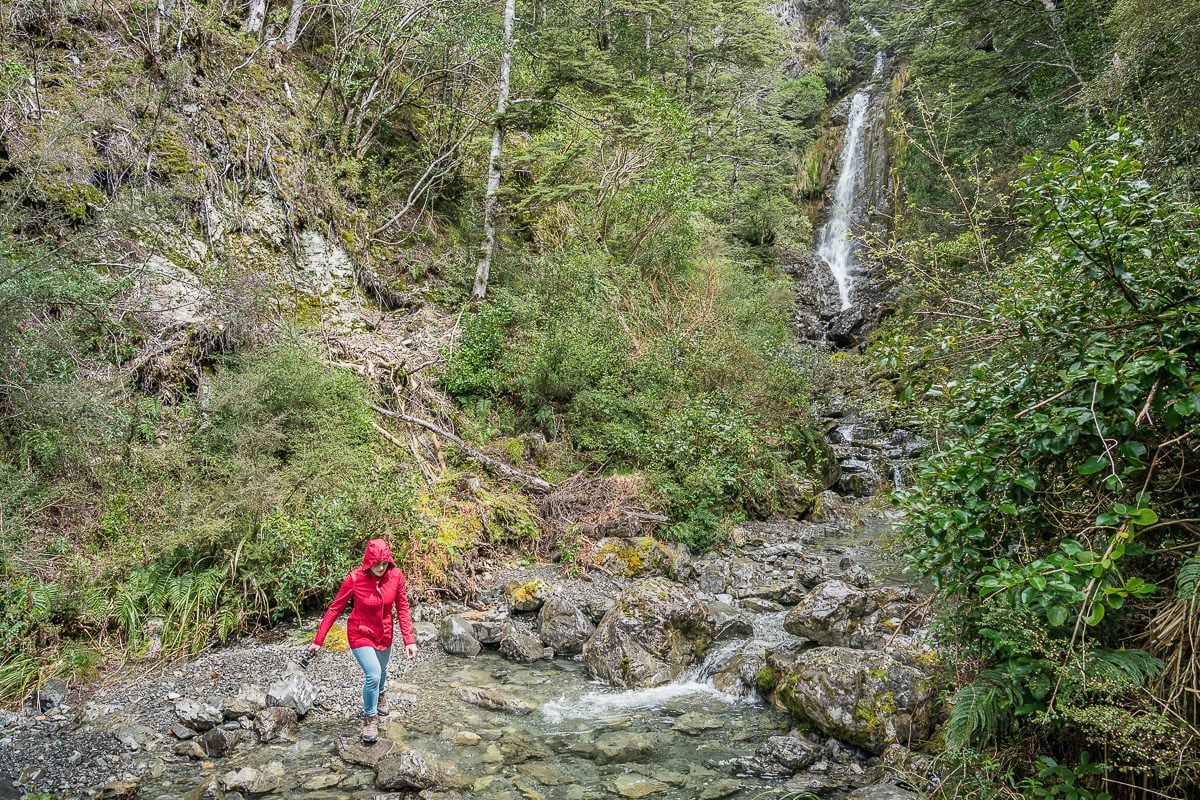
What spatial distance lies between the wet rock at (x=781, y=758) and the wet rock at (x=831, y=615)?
1856 mm

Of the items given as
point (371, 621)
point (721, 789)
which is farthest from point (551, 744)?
point (371, 621)

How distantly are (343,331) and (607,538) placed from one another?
600 cm

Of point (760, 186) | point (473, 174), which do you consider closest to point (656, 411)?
point (473, 174)

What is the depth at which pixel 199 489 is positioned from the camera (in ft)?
23.7

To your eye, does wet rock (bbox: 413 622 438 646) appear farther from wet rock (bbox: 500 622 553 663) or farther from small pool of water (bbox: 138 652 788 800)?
wet rock (bbox: 500 622 553 663)

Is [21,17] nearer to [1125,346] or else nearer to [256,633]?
[256,633]

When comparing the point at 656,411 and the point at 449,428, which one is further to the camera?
the point at 656,411

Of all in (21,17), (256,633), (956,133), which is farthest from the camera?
(956,133)

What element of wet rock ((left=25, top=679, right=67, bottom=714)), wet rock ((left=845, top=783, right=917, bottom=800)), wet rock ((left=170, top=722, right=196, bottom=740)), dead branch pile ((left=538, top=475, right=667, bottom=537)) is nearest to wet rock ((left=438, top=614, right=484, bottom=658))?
wet rock ((left=170, top=722, right=196, bottom=740))

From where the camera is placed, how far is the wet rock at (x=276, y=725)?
17.3 ft

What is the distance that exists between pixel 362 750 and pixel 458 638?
2.21 m

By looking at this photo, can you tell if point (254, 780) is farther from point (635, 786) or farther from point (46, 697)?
point (635, 786)

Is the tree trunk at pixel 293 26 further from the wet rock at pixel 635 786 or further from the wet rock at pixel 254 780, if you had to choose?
the wet rock at pixel 635 786

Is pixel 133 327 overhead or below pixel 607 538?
overhead
